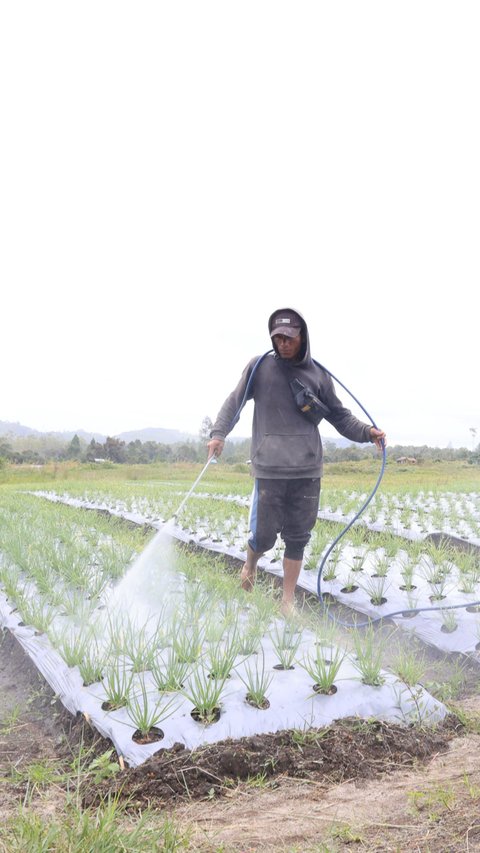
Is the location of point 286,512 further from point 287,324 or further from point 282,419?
point 287,324

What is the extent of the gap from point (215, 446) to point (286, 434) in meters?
0.40

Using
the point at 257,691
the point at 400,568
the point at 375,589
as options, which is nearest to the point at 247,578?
the point at 375,589

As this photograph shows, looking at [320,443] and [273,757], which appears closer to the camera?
[273,757]

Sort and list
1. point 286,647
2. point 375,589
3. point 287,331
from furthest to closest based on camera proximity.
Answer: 1. point 375,589
2. point 287,331
3. point 286,647

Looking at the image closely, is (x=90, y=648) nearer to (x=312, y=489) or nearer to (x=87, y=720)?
(x=87, y=720)

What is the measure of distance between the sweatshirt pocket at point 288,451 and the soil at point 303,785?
1.32 m

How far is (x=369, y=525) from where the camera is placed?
5793mm

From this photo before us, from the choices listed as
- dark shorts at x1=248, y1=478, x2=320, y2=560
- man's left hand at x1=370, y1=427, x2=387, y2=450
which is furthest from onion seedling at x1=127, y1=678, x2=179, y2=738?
man's left hand at x1=370, y1=427, x2=387, y2=450

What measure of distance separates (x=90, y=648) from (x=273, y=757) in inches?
34.6

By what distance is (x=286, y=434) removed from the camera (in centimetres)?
303

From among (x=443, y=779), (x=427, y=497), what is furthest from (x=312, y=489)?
(x=427, y=497)

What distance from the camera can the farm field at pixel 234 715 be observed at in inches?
57.6

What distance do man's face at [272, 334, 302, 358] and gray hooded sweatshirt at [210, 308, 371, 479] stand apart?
0.03 meters

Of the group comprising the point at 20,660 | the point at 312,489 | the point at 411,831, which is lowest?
the point at 20,660
